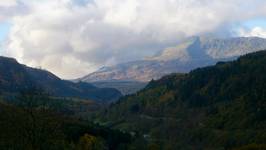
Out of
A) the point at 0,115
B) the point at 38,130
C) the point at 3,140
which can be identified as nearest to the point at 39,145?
the point at 38,130

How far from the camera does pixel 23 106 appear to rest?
104500 millimetres

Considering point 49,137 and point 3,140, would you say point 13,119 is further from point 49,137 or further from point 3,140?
point 49,137

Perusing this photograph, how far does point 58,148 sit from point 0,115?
36041mm

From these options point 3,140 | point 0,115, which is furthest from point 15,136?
point 0,115

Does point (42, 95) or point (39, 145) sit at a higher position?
point (42, 95)

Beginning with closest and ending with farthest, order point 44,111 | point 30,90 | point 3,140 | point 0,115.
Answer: point 30,90 < point 44,111 < point 3,140 < point 0,115

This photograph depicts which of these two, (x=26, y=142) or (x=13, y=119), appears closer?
(x=26, y=142)

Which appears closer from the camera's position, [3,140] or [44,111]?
[44,111]

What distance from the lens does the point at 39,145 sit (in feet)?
344

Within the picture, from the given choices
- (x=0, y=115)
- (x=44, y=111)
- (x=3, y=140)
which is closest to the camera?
(x=44, y=111)

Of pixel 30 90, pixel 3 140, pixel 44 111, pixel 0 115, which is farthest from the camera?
pixel 0 115

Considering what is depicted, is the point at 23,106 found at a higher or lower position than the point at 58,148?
higher

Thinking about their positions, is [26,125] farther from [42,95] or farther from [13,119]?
[13,119]

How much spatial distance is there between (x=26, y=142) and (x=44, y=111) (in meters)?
8.75
